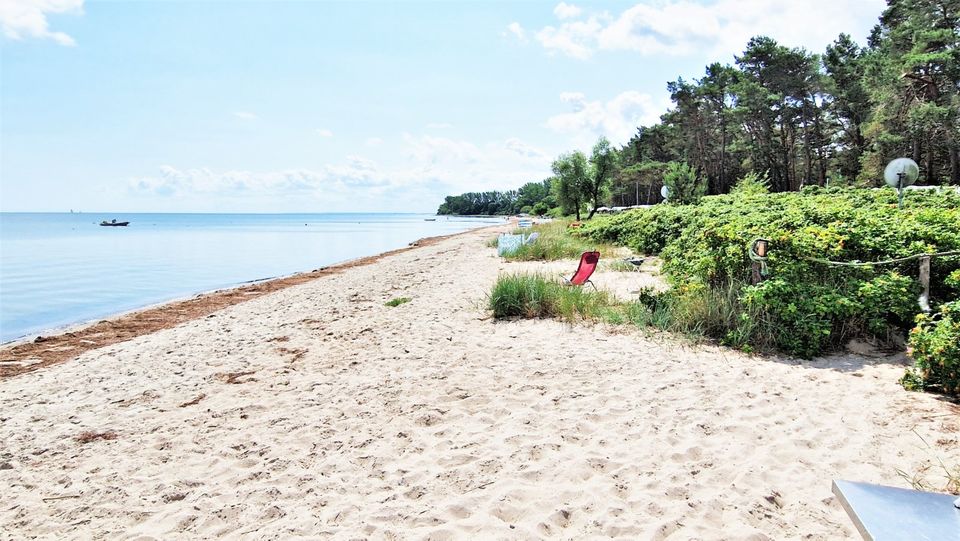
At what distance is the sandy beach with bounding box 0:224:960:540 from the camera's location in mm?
2689

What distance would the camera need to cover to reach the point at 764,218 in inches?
254

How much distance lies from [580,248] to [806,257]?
9525 mm

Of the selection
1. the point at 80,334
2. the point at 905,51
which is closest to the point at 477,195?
the point at 905,51

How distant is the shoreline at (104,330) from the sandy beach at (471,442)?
187cm

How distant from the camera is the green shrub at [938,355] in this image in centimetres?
388

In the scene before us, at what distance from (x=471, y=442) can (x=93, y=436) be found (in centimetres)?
299

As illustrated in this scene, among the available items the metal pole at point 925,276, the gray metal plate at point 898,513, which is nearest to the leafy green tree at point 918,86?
the metal pole at point 925,276

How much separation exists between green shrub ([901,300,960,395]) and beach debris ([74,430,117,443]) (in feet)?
20.6

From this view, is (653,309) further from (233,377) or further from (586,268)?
(233,377)

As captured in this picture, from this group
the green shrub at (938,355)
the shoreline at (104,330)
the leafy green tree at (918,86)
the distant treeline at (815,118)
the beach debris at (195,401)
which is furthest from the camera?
the distant treeline at (815,118)

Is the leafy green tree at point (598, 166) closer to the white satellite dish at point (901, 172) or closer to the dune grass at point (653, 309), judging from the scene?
the white satellite dish at point (901, 172)

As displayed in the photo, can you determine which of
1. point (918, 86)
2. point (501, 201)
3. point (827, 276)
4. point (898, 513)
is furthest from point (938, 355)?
point (501, 201)

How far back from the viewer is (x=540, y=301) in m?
6.91

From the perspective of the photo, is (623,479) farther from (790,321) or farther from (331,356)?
(331,356)
